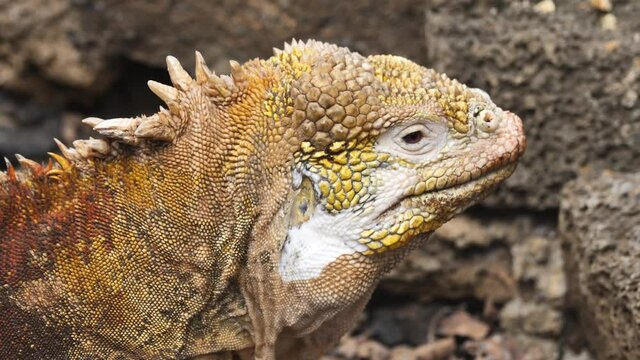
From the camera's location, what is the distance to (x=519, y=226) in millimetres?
5738

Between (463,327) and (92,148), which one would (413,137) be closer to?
(92,148)

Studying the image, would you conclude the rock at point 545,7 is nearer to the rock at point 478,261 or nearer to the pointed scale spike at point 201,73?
the rock at point 478,261

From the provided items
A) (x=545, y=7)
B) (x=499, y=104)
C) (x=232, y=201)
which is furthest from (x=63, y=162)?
(x=545, y=7)

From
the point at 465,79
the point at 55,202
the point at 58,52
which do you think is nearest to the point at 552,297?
the point at 465,79

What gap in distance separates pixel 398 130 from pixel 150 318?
1177mm

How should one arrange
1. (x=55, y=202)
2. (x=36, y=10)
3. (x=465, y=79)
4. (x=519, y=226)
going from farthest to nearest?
(x=36, y=10)
(x=519, y=226)
(x=465, y=79)
(x=55, y=202)

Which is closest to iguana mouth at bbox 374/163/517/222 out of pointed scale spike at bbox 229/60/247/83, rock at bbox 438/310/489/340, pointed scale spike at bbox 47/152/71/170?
pointed scale spike at bbox 229/60/247/83

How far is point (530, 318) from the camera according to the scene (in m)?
5.66

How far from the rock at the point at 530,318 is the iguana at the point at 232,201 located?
7.61 ft

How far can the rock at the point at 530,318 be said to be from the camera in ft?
18.4

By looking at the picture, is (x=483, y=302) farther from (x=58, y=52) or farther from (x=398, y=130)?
(x=58, y=52)

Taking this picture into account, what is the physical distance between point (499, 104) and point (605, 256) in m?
1.15

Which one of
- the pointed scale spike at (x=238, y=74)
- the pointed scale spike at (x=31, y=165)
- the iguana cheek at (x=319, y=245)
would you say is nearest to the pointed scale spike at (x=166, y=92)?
the pointed scale spike at (x=238, y=74)

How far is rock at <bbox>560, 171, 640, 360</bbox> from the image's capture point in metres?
4.33
